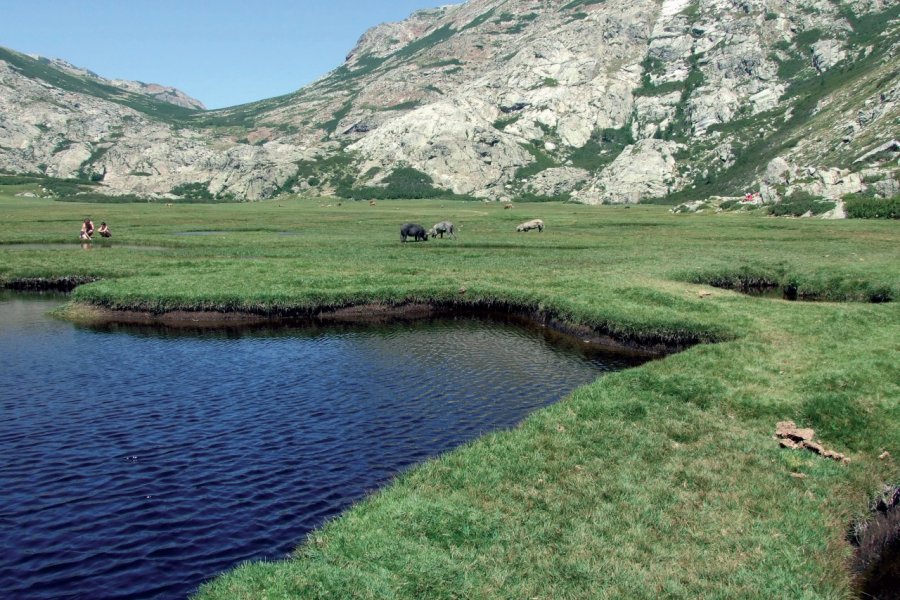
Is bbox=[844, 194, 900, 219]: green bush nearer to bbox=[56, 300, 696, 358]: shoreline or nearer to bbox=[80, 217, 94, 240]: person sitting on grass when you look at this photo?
bbox=[56, 300, 696, 358]: shoreline

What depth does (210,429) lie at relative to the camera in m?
22.4

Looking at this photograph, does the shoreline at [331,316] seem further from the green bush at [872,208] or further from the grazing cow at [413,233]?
the green bush at [872,208]

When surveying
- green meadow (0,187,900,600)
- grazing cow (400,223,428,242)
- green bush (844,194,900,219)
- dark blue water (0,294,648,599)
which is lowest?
dark blue water (0,294,648,599)

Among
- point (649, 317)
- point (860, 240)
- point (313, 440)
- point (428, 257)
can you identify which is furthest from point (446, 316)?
A: point (860, 240)

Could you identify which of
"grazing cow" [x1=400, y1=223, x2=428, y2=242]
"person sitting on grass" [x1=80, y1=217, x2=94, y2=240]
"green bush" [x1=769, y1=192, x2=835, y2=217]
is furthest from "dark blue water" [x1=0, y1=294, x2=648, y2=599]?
"green bush" [x1=769, y1=192, x2=835, y2=217]

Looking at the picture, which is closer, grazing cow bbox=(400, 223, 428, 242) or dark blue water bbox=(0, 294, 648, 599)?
dark blue water bbox=(0, 294, 648, 599)

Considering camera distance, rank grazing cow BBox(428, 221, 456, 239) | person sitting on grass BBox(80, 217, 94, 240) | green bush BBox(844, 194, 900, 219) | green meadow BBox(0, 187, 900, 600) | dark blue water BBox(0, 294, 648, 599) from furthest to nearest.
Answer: green bush BBox(844, 194, 900, 219) → grazing cow BBox(428, 221, 456, 239) → person sitting on grass BBox(80, 217, 94, 240) → dark blue water BBox(0, 294, 648, 599) → green meadow BBox(0, 187, 900, 600)

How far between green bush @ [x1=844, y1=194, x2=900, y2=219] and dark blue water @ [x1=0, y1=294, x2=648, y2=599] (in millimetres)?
97288

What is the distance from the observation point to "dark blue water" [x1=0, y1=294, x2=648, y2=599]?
582 inches

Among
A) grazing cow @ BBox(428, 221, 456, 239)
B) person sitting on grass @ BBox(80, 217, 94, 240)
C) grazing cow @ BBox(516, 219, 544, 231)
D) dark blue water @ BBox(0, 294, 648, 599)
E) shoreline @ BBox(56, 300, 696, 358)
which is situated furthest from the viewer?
grazing cow @ BBox(516, 219, 544, 231)

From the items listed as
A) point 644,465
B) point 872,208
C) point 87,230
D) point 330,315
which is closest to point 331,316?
point 330,315

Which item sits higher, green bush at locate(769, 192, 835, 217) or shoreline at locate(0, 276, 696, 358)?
green bush at locate(769, 192, 835, 217)

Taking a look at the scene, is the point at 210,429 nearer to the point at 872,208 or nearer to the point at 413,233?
Answer: the point at 413,233

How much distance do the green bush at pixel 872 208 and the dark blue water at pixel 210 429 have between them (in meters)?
97.3
